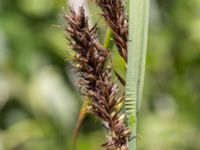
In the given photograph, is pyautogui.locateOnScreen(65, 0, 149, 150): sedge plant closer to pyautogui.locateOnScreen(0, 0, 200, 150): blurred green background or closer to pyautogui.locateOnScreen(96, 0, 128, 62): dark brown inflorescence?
pyautogui.locateOnScreen(96, 0, 128, 62): dark brown inflorescence

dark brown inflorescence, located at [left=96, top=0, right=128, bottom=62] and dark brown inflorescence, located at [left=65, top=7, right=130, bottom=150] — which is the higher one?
dark brown inflorescence, located at [left=96, top=0, right=128, bottom=62]

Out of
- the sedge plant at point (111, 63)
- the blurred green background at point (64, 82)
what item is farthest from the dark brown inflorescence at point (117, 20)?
the blurred green background at point (64, 82)

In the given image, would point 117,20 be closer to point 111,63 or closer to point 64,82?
point 111,63

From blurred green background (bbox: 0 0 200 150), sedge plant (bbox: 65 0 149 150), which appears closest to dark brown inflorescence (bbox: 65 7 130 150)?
sedge plant (bbox: 65 0 149 150)

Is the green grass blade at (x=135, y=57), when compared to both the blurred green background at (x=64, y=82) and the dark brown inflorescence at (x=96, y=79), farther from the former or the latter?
the blurred green background at (x=64, y=82)

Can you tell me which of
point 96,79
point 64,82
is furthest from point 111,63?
point 64,82

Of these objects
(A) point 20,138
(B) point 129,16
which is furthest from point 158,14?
(B) point 129,16

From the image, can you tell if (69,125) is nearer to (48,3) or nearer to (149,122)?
(149,122)

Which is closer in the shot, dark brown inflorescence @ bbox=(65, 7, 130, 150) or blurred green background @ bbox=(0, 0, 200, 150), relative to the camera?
dark brown inflorescence @ bbox=(65, 7, 130, 150)
